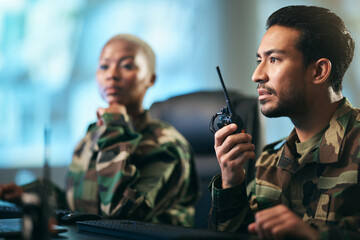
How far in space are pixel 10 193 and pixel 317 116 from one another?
2.92 ft

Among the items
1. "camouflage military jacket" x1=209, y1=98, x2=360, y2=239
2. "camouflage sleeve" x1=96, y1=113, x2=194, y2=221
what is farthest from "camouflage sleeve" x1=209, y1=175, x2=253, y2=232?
"camouflage sleeve" x1=96, y1=113, x2=194, y2=221

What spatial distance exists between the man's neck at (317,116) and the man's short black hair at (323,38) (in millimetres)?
43

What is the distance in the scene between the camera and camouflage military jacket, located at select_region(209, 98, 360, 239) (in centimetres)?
87

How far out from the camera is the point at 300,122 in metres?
1.03

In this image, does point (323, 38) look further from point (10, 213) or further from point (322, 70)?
→ point (10, 213)

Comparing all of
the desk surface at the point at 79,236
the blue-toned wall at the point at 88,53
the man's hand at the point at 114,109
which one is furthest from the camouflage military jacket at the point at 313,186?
the blue-toned wall at the point at 88,53

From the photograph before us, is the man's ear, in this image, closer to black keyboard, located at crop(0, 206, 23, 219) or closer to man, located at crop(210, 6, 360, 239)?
man, located at crop(210, 6, 360, 239)

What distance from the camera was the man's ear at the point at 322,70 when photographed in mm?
1002

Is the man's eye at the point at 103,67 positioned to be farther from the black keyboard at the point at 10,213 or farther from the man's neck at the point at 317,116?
the man's neck at the point at 317,116

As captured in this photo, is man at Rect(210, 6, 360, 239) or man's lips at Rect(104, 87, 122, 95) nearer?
man at Rect(210, 6, 360, 239)

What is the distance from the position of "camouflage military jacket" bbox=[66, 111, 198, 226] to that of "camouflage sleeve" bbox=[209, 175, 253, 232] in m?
0.38

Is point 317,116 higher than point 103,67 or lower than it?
lower

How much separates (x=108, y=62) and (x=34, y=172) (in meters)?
1.01

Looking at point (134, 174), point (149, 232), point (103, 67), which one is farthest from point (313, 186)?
point (103, 67)
